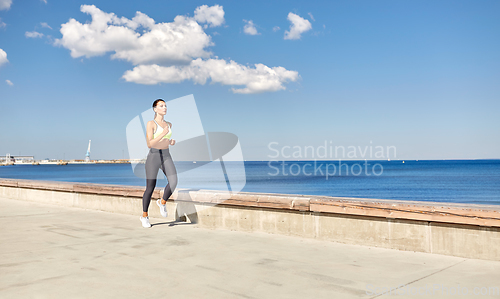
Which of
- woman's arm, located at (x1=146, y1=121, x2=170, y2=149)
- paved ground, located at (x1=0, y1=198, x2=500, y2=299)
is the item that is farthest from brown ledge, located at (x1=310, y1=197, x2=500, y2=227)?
woman's arm, located at (x1=146, y1=121, x2=170, y2=149)

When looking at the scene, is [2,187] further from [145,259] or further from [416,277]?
[416,277]

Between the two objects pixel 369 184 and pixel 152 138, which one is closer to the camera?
pixel 152 138

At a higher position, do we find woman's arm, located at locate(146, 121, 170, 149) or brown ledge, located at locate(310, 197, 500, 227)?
woman's arm, located at locate(146, 121, 170, 149)

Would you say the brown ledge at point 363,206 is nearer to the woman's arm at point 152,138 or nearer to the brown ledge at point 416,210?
the brown ledge at point 416,210

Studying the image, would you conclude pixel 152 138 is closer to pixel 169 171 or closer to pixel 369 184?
pixel 169 171

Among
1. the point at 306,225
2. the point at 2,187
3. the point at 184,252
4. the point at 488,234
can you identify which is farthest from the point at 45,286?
the point at 2,187

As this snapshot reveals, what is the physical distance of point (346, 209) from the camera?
5227 millimetres

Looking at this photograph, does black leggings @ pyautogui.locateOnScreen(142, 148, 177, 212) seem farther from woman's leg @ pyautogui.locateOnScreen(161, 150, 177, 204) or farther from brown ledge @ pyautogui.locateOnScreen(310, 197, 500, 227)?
brown ledge @ pyautogui.locateOnScreen(310, 197, 500, 227)

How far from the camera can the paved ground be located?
337cm

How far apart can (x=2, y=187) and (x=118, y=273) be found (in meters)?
11.8

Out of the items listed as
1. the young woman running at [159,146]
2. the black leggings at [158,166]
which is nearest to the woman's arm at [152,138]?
the young woman running at [159,146]

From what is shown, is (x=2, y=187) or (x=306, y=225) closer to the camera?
(x=306, y=225)

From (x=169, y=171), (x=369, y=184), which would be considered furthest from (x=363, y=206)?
(x=369, y=184)

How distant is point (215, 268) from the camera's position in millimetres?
4152
